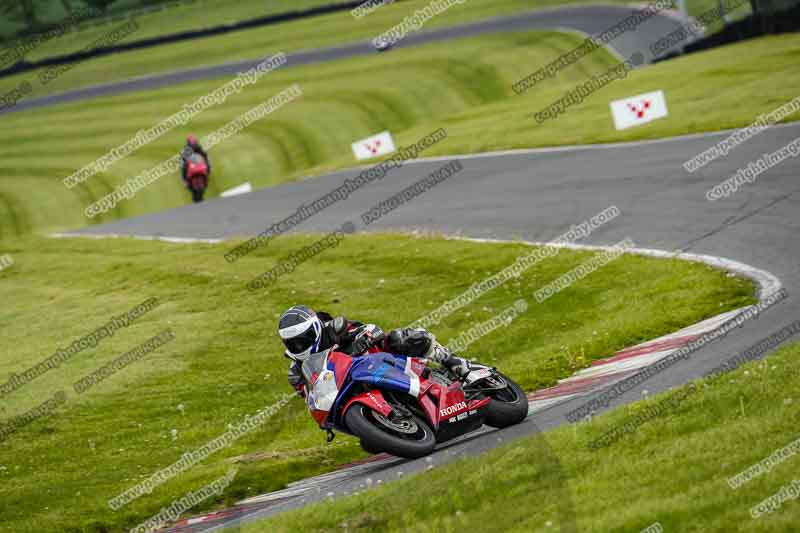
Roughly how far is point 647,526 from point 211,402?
9985mm

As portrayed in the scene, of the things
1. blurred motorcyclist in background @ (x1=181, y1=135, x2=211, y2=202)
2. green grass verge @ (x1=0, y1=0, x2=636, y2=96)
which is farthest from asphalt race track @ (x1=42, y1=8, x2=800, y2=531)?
green grass verge @ (x1=0, y1=0, x2=636, y2=96)

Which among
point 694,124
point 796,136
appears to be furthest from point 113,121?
point 796,136

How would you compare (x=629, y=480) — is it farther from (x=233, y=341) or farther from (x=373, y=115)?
(x=373, y=115)

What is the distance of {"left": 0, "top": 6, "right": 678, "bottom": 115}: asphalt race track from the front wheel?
4194 centimetres

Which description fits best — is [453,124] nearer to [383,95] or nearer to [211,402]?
[383,95]

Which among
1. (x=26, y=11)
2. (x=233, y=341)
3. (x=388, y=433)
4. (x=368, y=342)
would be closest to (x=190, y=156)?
(x=233, y=341)

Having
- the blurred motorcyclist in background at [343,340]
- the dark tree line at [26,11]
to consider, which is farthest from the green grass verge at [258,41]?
the blurred motorcyclist in background at [343,340]

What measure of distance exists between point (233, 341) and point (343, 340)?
828 cm

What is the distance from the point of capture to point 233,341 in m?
18.7

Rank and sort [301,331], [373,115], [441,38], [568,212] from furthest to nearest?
[441,38] → [373,115] → [568,212] → [301,331]

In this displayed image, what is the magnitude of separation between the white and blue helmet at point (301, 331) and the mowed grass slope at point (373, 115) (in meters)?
17.5

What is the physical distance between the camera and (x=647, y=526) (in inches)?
263

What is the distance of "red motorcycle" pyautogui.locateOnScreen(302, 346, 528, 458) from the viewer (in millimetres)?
10023

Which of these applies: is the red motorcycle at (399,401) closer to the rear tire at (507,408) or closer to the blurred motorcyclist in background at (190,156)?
the rear tire at (507,408)
